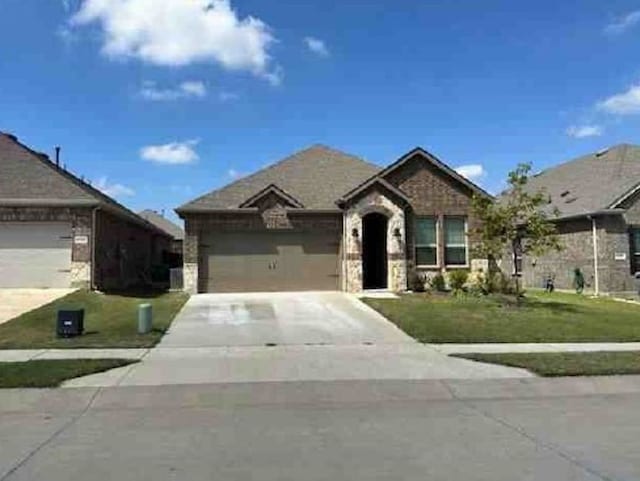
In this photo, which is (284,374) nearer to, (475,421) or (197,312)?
(475,421)

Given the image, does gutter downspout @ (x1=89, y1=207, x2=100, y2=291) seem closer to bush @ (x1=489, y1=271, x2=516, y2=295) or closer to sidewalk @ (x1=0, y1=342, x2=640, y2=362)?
sidewalk @ (x1=0, y1=342, x2=640, y2=362)

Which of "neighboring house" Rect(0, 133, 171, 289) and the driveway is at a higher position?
"neighboring house" Rect(0, 133, 171, 289)

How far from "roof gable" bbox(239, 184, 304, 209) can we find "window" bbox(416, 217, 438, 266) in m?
4.78

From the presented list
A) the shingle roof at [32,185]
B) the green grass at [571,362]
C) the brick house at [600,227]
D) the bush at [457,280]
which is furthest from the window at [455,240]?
the green grass at [571,362]

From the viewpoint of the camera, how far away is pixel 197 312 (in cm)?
2134

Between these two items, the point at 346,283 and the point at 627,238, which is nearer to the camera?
the point at 346,283

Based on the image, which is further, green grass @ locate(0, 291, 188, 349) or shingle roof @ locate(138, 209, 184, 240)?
shingle roof @ locate(138, 209, 184, 240)

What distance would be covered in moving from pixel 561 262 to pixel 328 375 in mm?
23580

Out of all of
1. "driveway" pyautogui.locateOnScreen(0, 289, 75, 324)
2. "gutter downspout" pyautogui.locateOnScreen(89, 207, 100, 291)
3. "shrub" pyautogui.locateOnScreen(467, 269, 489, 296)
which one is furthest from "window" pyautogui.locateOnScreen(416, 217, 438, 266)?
"driveway" pyautogui.locateOnScreen(0, 289, 75, 324)

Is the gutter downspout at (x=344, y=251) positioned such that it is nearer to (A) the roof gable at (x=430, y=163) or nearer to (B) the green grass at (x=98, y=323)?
(A) the roof gable at (x=430, y=163)

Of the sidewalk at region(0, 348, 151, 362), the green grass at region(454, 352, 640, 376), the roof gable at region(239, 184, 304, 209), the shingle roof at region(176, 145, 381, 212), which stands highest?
the shingle roof at region(176, 145, 381, 212)

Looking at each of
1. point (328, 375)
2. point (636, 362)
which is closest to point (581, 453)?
point (328, 375)

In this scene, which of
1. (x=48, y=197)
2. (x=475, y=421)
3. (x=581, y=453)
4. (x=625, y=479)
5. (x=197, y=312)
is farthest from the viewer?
(x=48, y=197)

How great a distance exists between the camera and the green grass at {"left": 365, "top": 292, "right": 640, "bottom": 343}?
16.9m
